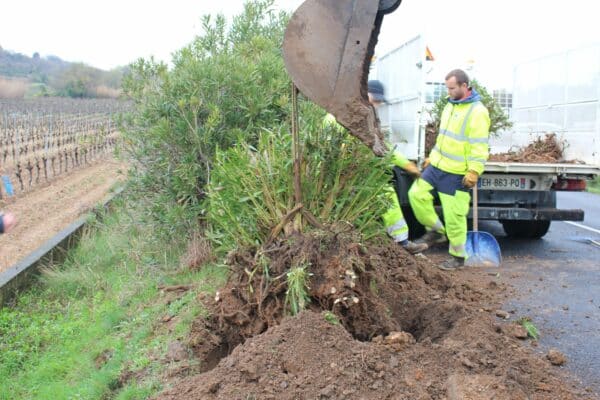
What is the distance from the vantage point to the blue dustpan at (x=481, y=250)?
289 inches

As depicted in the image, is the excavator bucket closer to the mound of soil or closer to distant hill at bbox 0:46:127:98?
the mound of soil

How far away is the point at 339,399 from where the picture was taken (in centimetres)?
326

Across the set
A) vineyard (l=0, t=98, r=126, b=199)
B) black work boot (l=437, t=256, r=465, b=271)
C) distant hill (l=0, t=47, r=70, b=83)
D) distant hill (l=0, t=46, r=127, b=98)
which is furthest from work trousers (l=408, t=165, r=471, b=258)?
distant hill (l=0, t=46, r=127, b=98)

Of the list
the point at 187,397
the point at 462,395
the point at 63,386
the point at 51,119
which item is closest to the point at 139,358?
the point at 63,386

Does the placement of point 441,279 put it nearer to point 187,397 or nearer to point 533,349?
point 533,349

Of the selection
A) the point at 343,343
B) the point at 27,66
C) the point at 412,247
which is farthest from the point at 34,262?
the point at 27,66

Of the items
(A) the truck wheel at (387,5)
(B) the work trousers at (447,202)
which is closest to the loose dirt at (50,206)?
(B) the work trousers at (447,202)

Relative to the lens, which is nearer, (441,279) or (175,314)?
(175,314)

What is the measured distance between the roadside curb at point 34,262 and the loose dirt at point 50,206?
93cm

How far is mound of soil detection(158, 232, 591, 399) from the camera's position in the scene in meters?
3.38

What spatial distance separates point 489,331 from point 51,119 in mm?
31404

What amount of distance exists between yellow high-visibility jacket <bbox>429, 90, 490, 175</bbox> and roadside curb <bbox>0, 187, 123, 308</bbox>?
16.0 ft

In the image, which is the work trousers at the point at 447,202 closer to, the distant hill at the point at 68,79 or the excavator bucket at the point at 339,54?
the excavator bucket at the point at 339,54

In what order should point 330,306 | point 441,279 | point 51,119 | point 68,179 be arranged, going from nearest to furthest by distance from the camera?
point 330,306, point 441,279, point 68,179, point 51,119
